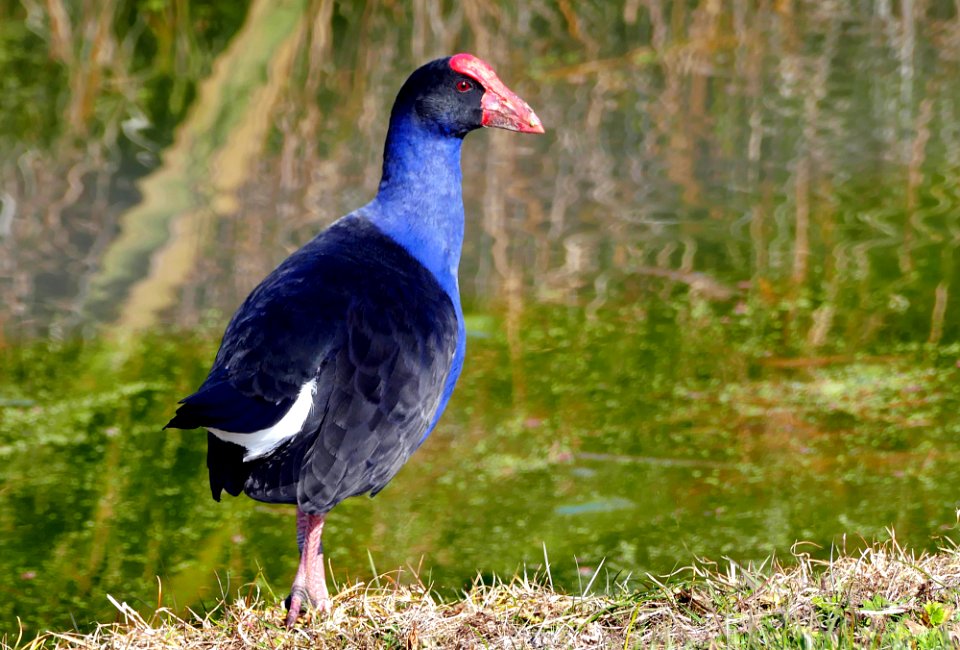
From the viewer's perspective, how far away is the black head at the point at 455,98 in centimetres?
327

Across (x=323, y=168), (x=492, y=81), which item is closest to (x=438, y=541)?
(x=492, y=81)

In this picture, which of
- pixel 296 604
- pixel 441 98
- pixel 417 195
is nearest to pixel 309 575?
pixel 296 604

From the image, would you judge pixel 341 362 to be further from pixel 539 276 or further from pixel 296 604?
→ pixel 539 276

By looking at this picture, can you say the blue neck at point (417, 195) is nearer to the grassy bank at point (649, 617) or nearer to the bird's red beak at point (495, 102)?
the bird's red beak at point (495, 102)

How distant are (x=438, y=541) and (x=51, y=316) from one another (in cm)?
203

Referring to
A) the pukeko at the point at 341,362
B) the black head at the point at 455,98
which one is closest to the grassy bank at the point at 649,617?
the pukeko at the point at 341,362

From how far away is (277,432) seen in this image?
2631 millimetres

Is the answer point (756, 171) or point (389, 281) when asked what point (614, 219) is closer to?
point (756, 171)

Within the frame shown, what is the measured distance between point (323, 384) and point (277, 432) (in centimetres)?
14

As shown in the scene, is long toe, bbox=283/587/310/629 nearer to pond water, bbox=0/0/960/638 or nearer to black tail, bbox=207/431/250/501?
pond water, bbox=0/0/960/638

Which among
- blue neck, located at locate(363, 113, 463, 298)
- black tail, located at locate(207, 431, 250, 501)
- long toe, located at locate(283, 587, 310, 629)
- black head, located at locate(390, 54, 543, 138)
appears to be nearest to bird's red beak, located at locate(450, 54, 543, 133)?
black head, located at locate(390, 54, 543, 138)

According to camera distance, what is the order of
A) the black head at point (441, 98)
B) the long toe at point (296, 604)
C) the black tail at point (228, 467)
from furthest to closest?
1. the black head at point (441, 98)
2. the long toe at point (296, 604)
3. the black tail at point (228, 467)

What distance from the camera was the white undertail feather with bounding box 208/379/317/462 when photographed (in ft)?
8.57

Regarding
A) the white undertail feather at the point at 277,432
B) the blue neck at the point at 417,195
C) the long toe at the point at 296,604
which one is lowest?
the long toe at the point at 296,604
